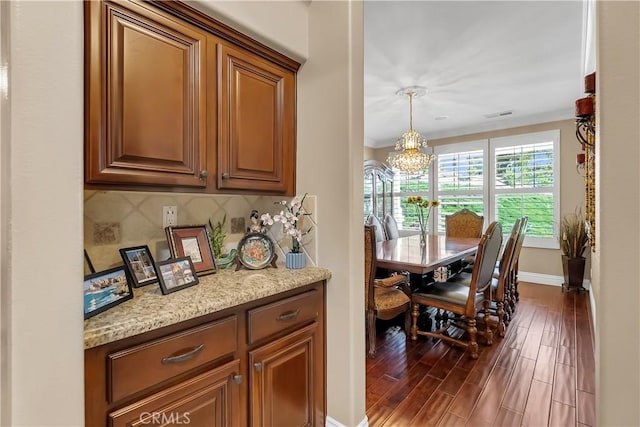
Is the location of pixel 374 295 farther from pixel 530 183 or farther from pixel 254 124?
pixel 530 183

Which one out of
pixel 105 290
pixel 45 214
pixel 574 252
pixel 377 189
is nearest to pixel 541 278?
pixel 574 252

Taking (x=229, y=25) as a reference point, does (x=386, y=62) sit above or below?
above

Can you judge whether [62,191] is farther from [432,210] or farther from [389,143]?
[389,143]

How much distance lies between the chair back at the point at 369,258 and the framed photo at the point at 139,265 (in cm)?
140

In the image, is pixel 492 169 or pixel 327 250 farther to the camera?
pixel 492 169

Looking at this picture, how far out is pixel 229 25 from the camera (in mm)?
1396

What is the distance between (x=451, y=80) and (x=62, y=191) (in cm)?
360

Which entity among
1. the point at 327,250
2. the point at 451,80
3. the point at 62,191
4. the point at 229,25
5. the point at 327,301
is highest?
the point at 451,80

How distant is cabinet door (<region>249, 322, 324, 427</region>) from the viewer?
4.18ft

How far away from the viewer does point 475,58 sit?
2.81 meters

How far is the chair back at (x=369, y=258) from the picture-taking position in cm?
219

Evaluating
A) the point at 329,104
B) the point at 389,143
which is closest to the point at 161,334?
the point at 329,104

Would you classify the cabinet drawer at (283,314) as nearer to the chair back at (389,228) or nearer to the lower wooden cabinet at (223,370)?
the lower wooden cabinet at (223,370)

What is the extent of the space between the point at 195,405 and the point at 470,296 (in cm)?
212
